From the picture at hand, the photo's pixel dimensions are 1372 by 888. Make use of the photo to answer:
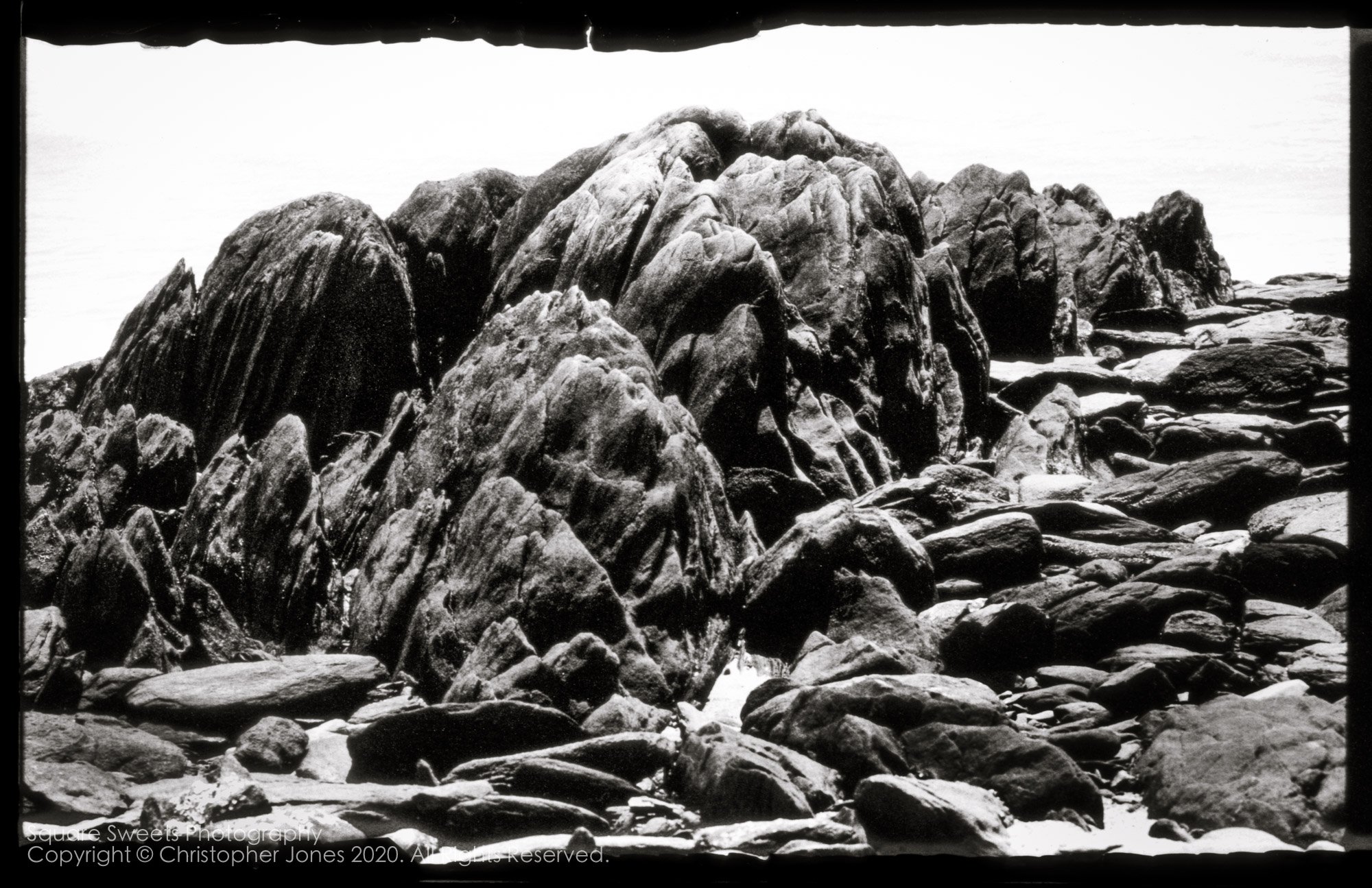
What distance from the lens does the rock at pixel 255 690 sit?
7.72 m

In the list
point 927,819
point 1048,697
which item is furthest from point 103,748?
point 1048,697

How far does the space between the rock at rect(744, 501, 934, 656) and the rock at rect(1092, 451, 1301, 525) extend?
82.0 inches

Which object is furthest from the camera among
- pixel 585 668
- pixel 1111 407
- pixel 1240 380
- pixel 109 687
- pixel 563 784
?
pixel 1240 380

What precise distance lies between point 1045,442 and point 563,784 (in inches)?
230

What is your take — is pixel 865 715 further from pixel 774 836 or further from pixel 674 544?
pixel 674 544

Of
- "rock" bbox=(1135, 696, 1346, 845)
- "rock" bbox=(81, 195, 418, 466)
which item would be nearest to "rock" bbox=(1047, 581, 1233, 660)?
"rock" bbox=(1135, 696, 1346, 845)

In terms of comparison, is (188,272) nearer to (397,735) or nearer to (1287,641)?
(397,735)

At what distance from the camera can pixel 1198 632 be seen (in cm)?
779

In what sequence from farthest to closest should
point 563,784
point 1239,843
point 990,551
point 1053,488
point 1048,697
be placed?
point 1053,488 < point 990,551 < point 1048,697 < point 563,784 < point 1239,843

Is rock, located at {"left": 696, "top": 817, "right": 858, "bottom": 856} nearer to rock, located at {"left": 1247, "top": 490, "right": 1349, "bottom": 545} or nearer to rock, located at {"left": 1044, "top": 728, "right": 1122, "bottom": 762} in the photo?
rock, located at {"left": 1044, "top": 728, "right": 1122, "bottom": 762}

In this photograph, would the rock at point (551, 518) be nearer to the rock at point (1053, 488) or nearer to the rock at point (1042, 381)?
the rock at point (1053, 488)

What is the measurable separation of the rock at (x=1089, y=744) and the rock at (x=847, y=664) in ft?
3.59

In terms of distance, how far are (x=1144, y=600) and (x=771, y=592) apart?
8.70 ft

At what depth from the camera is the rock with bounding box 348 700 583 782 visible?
24.1 feet
